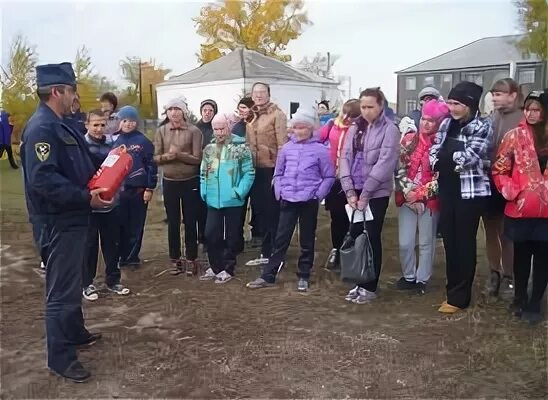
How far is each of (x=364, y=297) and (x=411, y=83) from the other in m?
38.6

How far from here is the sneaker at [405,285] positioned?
516cm

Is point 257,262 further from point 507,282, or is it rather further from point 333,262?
point 507,282

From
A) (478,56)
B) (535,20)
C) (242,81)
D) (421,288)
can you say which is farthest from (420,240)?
(478,56)

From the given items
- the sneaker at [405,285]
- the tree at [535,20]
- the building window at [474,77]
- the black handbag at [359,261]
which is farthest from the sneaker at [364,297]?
the building window at [474,77]

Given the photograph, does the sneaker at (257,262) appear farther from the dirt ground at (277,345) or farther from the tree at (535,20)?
the tree at (535,20)

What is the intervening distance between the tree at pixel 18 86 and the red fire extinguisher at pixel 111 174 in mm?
15958

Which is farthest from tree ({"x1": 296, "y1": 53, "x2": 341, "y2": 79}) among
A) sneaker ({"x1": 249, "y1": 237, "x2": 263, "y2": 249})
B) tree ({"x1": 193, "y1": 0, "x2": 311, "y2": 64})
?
sneaker ({"x1": 249, "y1": 237, "x2": 263, "y2": 249})

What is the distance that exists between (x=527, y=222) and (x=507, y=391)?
1.40 meters

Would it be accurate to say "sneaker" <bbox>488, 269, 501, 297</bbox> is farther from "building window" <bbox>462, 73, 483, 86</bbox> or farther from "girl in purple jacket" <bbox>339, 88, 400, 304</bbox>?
"building window" <bbox>462, 73, 483, 86</bbox>

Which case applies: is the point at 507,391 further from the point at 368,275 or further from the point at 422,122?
the point at 422,122

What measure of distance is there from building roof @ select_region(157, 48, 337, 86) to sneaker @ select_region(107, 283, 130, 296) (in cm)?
2430

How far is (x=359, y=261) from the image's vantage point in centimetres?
462

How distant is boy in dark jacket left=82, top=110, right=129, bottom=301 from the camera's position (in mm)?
4914

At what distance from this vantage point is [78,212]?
350 cm
